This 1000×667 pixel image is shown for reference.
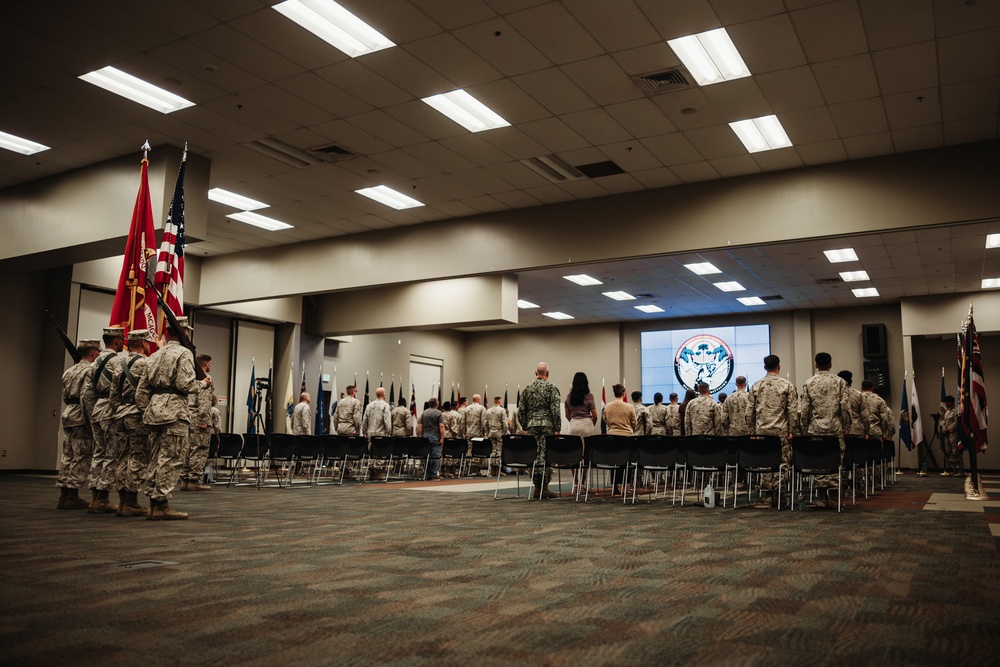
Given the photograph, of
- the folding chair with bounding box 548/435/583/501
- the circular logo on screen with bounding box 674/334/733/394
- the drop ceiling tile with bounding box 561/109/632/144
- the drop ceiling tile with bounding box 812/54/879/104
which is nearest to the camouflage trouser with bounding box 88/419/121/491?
the folding chair with bounding box 548/435/583/501

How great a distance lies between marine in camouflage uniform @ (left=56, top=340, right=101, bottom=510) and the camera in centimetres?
731

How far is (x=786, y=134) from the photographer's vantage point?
9.04 metres

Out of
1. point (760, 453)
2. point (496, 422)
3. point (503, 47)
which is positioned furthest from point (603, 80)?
point (496, 422)

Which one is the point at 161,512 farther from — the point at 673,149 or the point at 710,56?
the point at 673,149

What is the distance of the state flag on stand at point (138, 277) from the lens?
8352mm

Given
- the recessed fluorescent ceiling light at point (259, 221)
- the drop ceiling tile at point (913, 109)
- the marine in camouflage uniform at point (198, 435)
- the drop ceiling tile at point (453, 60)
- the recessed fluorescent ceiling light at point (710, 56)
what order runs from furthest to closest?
the recessed fluorescent ceiling light at point (259, 221) → the marine in camouflage uniform at point (198, 435) → the drop ceiling tile at point (913, 109) → the drop ceiling tile at point (453, 60) → the recessed fluorescent ceiling light at point (710, 56)

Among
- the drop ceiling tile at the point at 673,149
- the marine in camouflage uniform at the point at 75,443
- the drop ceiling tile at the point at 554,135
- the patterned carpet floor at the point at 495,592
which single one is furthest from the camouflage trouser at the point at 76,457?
the drop ceiling tile at the point at 673,149

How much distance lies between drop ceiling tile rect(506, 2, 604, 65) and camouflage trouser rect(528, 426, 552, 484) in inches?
163

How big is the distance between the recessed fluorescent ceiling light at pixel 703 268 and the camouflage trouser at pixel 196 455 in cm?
951

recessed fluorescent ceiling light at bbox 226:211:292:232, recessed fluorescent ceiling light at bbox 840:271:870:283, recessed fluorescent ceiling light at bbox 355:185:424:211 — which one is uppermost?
recessed fluorescent ceiling light at bbox 355:185:424:211

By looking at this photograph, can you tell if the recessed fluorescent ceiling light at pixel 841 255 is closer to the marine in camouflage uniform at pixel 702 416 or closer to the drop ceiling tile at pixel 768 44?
the marine in camouflage uniform at pixel 702 416

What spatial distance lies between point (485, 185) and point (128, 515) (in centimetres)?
667

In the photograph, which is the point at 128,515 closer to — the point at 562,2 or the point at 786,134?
the point at 562,2

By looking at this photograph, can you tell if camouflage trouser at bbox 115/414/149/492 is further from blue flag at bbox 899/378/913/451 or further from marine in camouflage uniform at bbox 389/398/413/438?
blue flag at bbox 899/378/913/451
